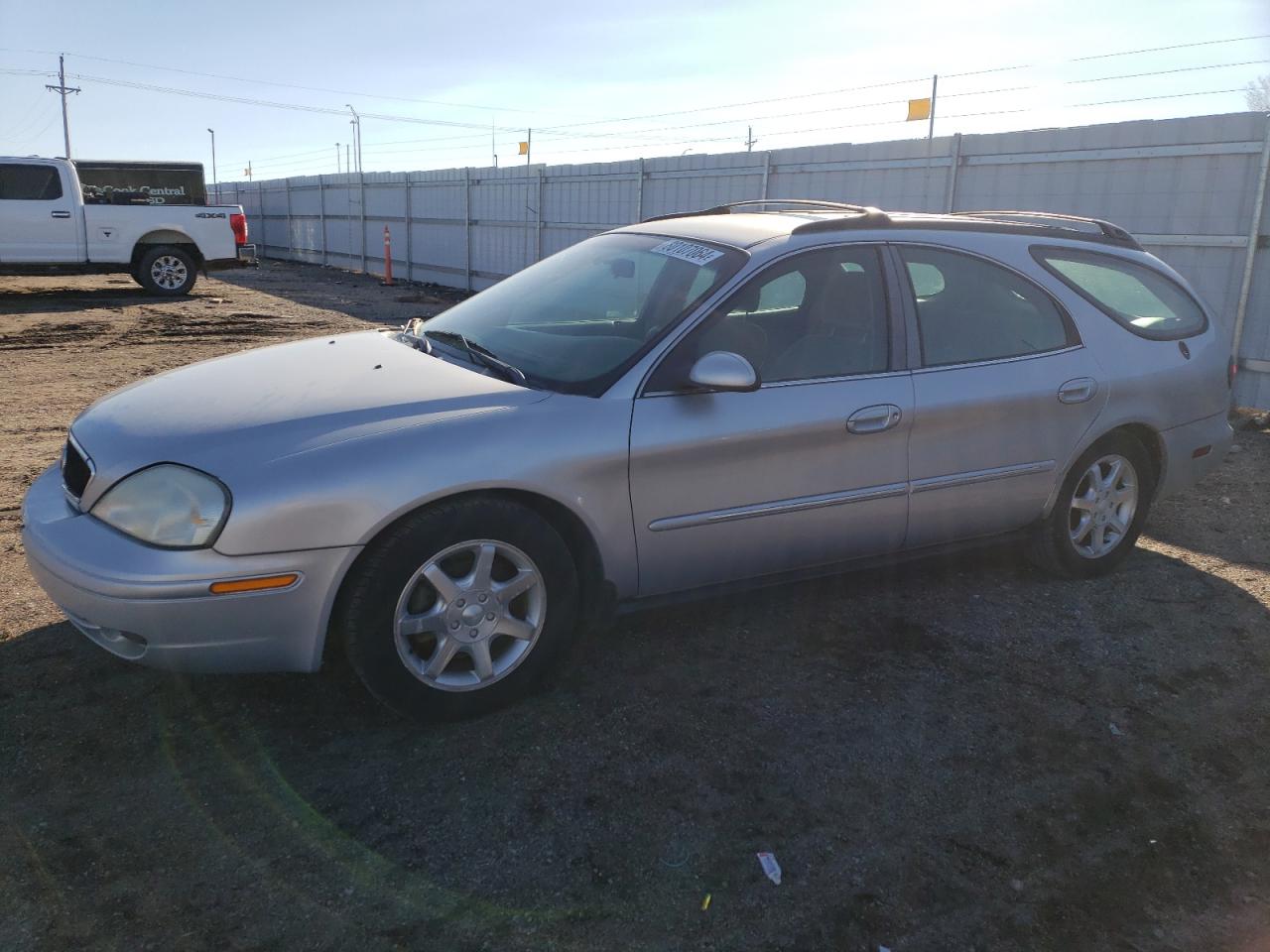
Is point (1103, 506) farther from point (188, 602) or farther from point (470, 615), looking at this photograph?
point (188, 602)

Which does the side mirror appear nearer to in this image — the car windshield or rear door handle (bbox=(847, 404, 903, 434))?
the car windshield

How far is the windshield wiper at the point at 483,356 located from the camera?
135 inches

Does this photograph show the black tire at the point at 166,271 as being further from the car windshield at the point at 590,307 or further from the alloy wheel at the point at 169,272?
the car windshield at the point at 590,307

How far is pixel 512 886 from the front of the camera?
2.47 meters

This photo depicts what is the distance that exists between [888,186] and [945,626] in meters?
7.73

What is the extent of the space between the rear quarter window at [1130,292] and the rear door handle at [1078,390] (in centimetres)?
41

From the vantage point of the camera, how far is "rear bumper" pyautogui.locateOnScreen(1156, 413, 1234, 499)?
472 cm

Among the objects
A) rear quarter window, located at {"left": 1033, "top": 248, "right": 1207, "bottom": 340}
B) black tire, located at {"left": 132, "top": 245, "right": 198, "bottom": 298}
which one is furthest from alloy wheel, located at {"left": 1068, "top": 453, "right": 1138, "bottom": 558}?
black tire, located at {"left": 132, "top": 245, "right": 198, "bottom": 298}

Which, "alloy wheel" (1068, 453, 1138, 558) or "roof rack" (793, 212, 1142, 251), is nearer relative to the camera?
"roof rack" (793, 212, 1142, 251)

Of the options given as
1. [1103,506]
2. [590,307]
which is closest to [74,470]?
[590,307]

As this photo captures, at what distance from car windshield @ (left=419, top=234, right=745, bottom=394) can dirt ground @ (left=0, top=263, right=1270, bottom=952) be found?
3.62 feet

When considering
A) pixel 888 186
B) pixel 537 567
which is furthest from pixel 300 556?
pixel 888 186

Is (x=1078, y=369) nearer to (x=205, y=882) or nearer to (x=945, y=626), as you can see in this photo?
(x=945, y=626)

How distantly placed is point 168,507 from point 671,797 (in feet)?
5.42
